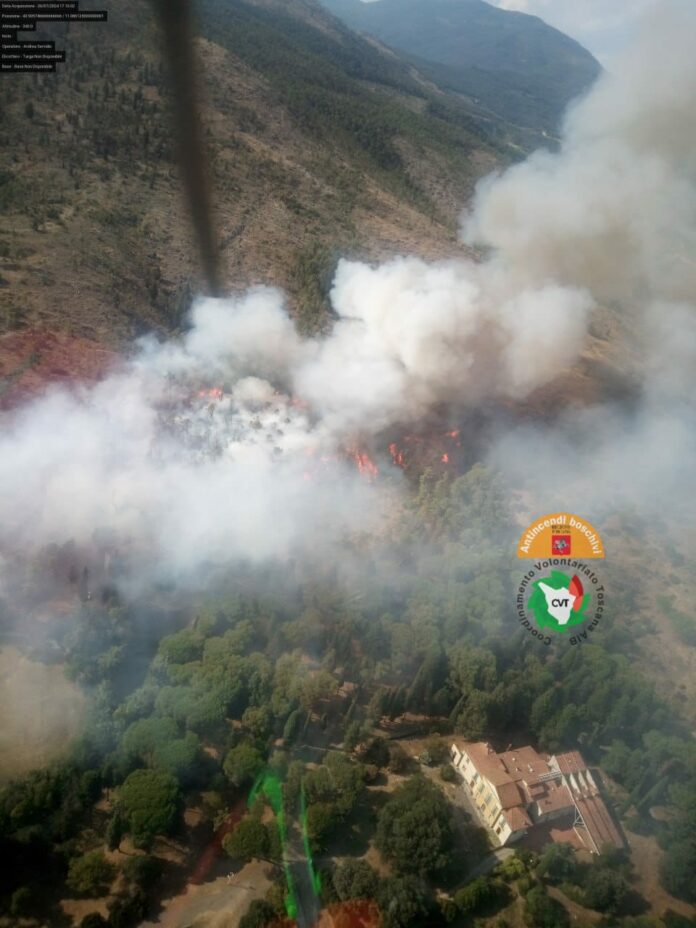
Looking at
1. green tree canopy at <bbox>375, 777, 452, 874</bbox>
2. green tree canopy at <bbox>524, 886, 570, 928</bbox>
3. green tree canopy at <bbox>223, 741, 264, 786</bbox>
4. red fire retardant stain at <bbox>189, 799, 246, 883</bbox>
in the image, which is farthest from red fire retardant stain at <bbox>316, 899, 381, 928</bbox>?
green tree canopy at <bbox>524, 886, 570, 928</bbox>

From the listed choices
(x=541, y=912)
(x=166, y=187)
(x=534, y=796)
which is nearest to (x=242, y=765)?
(x=534, y=796)

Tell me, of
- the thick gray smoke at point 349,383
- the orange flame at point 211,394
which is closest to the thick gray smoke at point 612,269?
the thick gray smoke at point 349,383

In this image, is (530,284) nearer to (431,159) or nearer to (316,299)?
(316,299)

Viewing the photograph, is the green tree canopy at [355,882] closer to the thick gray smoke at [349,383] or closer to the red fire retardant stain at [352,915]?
the red fire retardant stain at [352,915]

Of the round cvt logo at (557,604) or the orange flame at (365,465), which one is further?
the orange flame at (365,465)

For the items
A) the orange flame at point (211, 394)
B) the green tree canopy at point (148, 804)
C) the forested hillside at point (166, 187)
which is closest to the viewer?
the green tree canopy at point (148, 804)

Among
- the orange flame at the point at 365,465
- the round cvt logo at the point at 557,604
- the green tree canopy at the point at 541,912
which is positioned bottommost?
the green tree canopy at the point at 541,912
